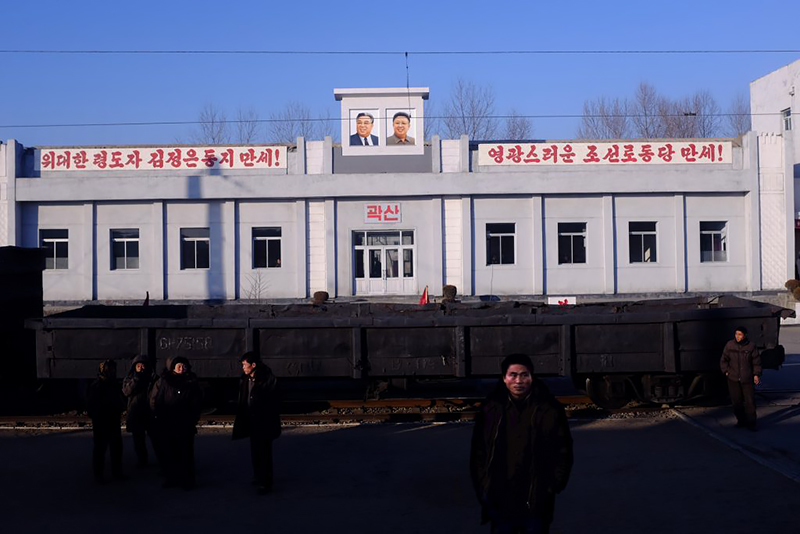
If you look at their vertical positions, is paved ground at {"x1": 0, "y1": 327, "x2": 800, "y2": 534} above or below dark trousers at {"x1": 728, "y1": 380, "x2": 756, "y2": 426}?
below

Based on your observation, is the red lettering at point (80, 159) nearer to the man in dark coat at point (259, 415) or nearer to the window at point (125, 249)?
the window at point (125, 249)

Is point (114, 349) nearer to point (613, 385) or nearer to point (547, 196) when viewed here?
point (613, 385)

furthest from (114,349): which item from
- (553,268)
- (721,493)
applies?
(553,268)

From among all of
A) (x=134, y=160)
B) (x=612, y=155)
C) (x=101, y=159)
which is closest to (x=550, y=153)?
(x=612, y=155)

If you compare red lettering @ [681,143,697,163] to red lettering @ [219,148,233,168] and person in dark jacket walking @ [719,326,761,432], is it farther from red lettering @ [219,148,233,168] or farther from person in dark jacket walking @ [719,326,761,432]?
person in dark jacket walking @ [719,326,761,432]

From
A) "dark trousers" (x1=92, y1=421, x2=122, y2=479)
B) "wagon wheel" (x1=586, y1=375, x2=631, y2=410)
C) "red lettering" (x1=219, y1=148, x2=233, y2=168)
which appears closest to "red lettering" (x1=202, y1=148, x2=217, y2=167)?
"red lettering" (x1=219, y1=148, x2=233, y2=168)

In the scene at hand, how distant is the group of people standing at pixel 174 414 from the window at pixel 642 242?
2293 centimetres

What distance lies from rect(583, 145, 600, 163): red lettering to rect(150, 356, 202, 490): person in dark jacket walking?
873 inches

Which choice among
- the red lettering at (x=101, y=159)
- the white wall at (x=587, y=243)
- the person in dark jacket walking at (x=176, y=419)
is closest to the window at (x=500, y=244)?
the white wall at (x=587, y=243)

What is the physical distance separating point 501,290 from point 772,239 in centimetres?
1026

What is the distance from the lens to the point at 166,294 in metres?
27.9

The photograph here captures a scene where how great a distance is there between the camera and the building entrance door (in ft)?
92.5

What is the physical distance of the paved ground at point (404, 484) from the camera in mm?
6699

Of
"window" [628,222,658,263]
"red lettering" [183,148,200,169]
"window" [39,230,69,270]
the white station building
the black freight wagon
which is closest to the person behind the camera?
the black freight wagon
